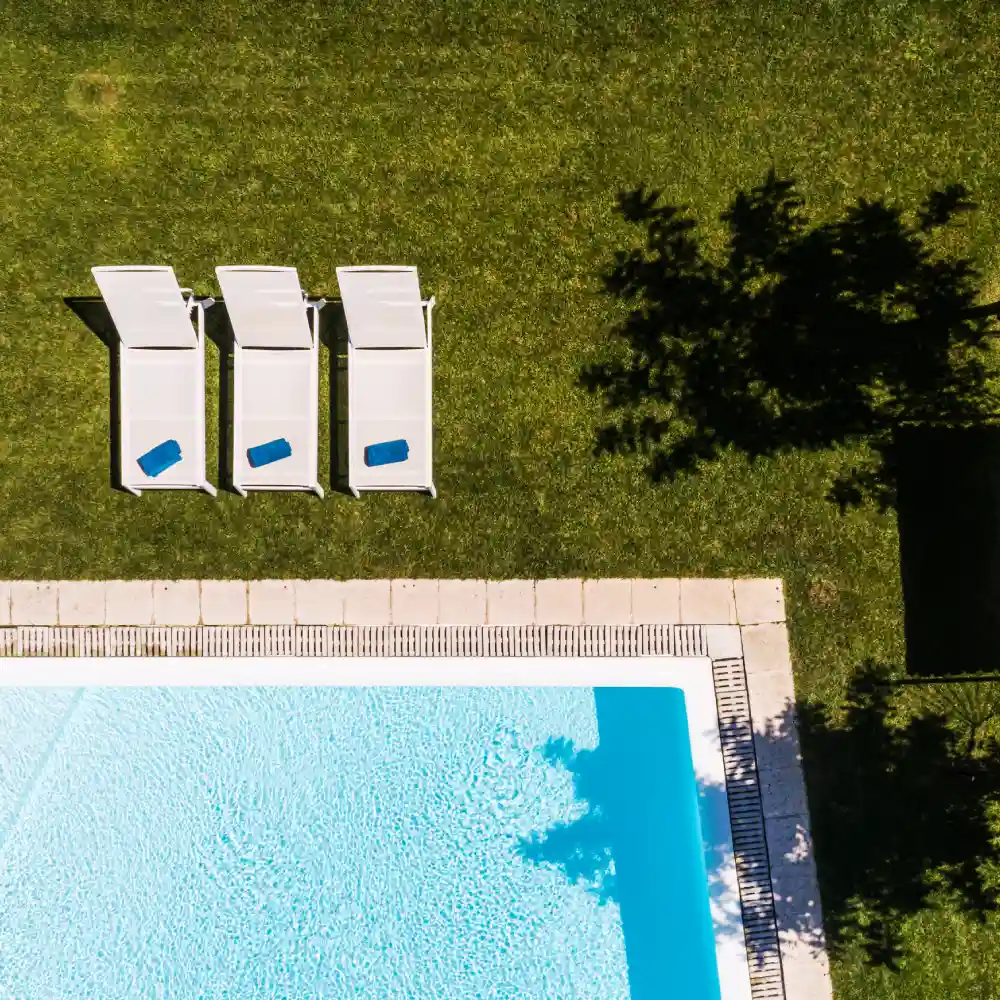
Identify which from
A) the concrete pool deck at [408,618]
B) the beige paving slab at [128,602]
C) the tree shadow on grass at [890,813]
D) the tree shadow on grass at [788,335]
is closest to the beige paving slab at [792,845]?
the tree shadow on grass at [890,813]

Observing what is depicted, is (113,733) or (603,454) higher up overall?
(603,454)

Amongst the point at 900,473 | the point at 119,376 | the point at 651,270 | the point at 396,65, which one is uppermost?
the point at 396,65

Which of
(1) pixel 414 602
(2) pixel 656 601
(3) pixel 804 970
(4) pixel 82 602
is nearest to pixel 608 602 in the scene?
(2) pixel 656 601

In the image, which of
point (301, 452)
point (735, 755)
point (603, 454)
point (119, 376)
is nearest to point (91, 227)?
point (119, 376)

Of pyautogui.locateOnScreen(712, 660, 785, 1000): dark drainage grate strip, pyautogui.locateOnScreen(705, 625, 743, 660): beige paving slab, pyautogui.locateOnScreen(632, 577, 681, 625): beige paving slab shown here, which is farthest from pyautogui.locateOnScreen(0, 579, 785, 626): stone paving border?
pyautogui.locateOnScreen(712, 660, 785, 1000): dark drainage grate strip

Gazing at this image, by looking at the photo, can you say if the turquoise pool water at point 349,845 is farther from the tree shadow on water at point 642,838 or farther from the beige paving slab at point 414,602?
the beige paving slab at point 414,602

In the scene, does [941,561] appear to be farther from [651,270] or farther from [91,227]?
[91,227]
